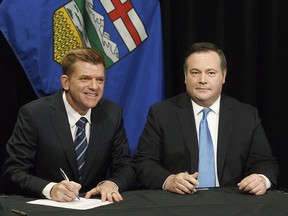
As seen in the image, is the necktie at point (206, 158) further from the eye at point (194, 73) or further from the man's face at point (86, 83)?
the man's face at point (86, 83)

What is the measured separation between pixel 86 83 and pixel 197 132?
719mm

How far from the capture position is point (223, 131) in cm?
319

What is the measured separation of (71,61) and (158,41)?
99cm

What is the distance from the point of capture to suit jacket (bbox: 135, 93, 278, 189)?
3145mm

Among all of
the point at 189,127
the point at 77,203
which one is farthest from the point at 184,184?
the point at 189,127

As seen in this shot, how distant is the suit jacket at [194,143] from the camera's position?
10.3 ft

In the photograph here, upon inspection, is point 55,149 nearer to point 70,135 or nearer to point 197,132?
point 70,135

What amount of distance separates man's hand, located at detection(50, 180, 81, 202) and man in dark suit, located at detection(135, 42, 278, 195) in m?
0.73

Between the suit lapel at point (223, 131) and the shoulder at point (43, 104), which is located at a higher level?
the shoulder at point (43, 104)

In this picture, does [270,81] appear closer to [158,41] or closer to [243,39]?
[243,39]

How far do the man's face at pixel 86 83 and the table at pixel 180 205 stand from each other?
0.72 metres

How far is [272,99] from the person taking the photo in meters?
4.10

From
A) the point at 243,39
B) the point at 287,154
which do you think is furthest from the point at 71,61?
the point at 287,154

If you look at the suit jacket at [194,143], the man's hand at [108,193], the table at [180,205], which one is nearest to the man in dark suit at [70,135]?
the suit jacket at [194,143]
